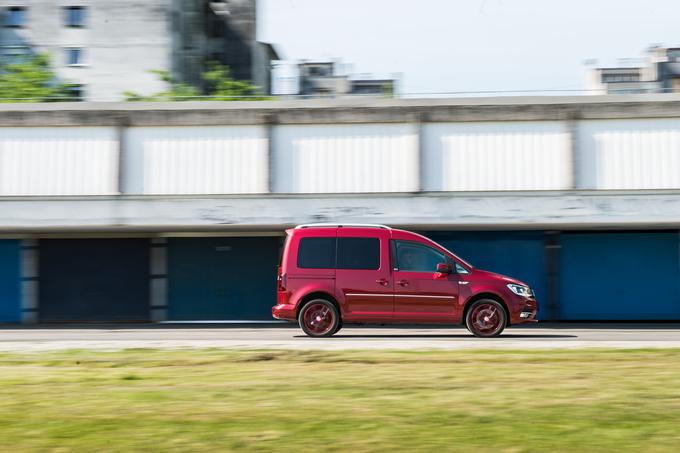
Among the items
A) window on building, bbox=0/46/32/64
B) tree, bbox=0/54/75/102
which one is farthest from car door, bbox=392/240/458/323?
window on building, bbox=0/46/32/64

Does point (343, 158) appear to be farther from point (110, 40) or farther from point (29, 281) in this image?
Answer: point (110, 40)

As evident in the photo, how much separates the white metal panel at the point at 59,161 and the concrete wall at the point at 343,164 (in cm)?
4

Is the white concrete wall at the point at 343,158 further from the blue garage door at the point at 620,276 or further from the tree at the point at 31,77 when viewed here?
the tree at the point at 31,77

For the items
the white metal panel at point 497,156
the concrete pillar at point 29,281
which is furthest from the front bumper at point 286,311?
the concrete pillar at point 29,281

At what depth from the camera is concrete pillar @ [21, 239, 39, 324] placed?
24609mm

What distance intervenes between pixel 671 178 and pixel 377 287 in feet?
31.8

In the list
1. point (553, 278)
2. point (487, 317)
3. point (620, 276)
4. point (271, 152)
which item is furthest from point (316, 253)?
point (620, 276)

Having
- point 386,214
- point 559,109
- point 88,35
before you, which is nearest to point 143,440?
point 386,214

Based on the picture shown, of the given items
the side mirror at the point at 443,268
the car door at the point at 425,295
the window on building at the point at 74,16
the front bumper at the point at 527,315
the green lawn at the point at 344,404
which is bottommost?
the green lawn at the point at 344,404

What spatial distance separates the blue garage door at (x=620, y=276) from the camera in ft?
77.6

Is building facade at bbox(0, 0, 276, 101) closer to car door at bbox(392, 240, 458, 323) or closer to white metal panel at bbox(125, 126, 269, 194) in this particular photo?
white metal panel at bbox(125, 126, 269, 194)

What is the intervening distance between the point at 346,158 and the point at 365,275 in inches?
275

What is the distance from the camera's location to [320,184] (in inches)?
912

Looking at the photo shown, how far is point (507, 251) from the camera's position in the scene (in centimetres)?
2391
